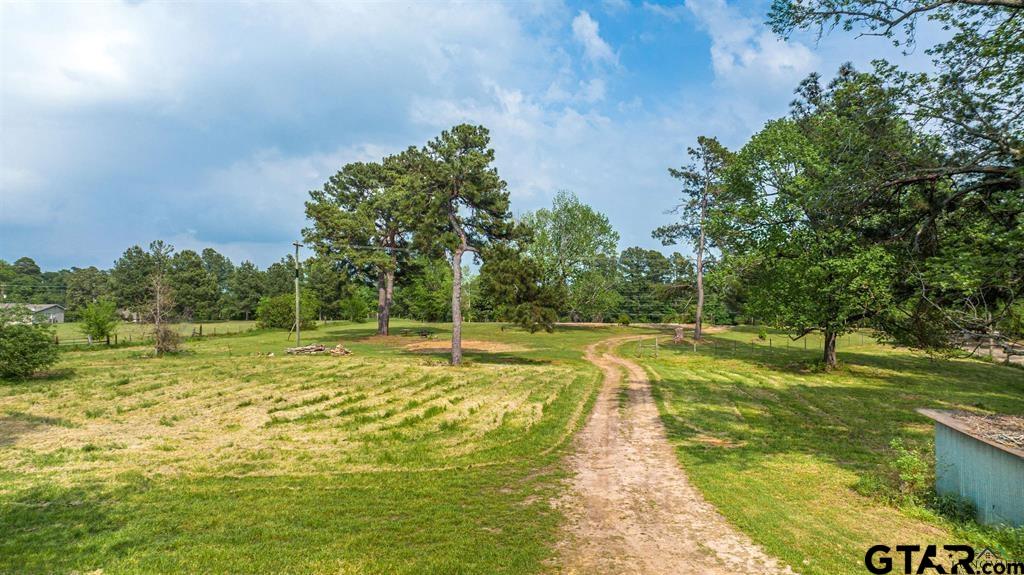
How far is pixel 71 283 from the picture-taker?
103500 mm

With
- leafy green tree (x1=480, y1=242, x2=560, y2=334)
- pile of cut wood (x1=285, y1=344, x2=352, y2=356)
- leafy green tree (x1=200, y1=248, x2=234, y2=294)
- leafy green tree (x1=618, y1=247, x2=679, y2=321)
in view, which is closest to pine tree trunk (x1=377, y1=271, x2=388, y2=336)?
pile of cut wood (x1=285, y1=344, x2=352, y2=356)

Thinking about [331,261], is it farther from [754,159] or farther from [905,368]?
[905,368]

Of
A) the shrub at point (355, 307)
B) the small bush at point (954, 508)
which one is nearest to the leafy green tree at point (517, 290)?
the small bush at point (954, 508)

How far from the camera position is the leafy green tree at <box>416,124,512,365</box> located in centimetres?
2675

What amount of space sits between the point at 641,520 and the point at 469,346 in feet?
110

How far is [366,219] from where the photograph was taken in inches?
1767

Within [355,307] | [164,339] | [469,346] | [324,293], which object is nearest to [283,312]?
[355,307]

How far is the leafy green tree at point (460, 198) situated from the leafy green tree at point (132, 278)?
8063cm

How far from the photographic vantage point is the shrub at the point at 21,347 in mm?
20466

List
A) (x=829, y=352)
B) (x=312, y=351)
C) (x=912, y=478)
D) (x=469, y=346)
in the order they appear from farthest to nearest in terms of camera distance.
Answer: (x=469, y=346), (x=312, y=351), (x=829, y=352), (x=912, y=478)

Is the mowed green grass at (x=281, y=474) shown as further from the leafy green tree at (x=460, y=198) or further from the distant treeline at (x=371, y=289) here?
the distant treeline at (x=371, y=289)

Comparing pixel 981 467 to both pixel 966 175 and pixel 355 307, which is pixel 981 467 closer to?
pixel 966 175

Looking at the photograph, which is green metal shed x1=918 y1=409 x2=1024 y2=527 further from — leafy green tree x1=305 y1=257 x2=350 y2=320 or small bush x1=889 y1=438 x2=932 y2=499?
leafy green tree x1=305 y1=257 x2=350 y2=320

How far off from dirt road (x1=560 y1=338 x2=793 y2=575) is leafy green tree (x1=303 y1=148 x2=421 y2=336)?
32.9 m
